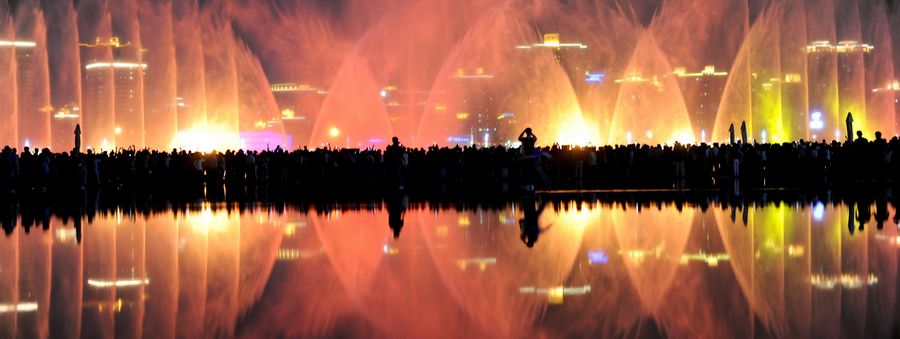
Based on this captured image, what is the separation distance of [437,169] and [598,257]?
2730 centimetres

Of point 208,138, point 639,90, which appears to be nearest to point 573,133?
point 639,90

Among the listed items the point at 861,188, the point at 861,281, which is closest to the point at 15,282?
the point at 861,281

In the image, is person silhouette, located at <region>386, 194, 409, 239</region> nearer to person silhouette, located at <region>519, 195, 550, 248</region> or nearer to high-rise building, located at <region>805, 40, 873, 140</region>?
person silhouette, located at <region>519, 195, 550, 248</region>

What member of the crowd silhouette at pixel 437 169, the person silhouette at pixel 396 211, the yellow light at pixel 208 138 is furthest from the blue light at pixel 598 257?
the yellow light at pixel 208 138

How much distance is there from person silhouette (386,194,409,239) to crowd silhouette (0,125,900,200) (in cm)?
461

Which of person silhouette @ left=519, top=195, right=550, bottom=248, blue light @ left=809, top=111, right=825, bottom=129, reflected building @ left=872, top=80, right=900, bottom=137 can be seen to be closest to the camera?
person silhouette @ left=519, top=195, right=550, bottom=248

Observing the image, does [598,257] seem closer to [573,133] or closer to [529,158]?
[529,158]

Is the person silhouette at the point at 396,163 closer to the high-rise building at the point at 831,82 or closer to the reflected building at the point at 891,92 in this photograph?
the high-rise building at the point at 831,82

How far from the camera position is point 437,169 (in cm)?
4403

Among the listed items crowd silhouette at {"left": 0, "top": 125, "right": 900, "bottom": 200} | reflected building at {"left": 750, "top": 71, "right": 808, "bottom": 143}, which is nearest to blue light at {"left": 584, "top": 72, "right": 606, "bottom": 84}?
reflected building at {"left": 750, "top": 71, "right": 808, "bottom": 143}

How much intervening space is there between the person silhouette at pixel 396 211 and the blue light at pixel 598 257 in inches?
175

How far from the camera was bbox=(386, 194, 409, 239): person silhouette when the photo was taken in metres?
22.8

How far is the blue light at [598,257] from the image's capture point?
1642 cm

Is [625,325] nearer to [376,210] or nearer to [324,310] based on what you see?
[324,310]
